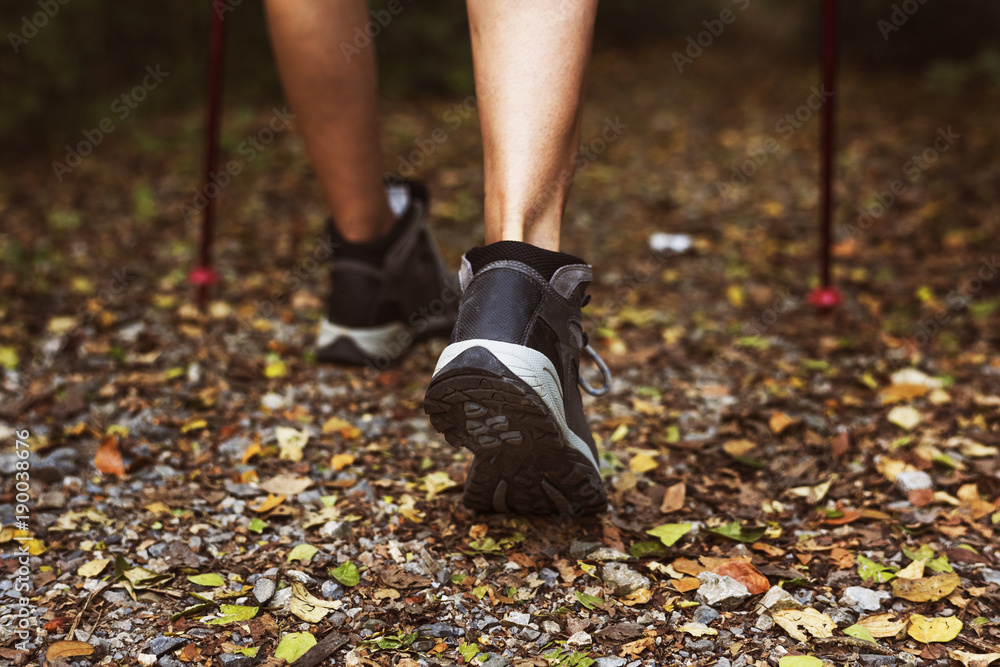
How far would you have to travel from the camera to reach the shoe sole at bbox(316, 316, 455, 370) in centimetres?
207

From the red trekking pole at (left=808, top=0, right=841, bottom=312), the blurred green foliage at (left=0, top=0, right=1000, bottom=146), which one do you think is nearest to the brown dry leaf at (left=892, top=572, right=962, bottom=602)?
the red trekking pole at (left=808, top=0, right=841, bottom=312)

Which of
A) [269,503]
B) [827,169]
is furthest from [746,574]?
[827,169]

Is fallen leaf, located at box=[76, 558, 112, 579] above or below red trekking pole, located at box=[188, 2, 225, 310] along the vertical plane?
below

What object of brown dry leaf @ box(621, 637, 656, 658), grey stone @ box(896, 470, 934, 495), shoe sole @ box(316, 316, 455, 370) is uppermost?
shoe sole @ box(316, 316, 455, 370)

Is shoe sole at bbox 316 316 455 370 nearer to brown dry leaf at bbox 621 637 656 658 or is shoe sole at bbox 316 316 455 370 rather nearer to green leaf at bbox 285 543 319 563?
green leaf at bbox 285 543 319 563

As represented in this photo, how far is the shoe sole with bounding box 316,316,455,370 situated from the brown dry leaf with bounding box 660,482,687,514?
33.1 inches

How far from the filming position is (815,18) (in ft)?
19.9

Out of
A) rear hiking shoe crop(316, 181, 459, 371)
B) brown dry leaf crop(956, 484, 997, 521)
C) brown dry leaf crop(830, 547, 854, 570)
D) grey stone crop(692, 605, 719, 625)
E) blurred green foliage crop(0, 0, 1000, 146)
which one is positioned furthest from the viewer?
blurred green foliage crop(0, 0, 1000, 146)

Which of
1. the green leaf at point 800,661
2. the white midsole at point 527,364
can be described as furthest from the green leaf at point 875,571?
the white midsole at point 527,364

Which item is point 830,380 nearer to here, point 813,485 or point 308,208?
point 813,485

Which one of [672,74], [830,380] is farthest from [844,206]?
[672,74]

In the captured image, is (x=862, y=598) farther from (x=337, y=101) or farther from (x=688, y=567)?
(x=337, y=101)

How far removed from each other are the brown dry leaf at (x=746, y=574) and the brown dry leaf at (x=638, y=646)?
193mm

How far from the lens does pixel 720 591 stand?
129 centimetres
